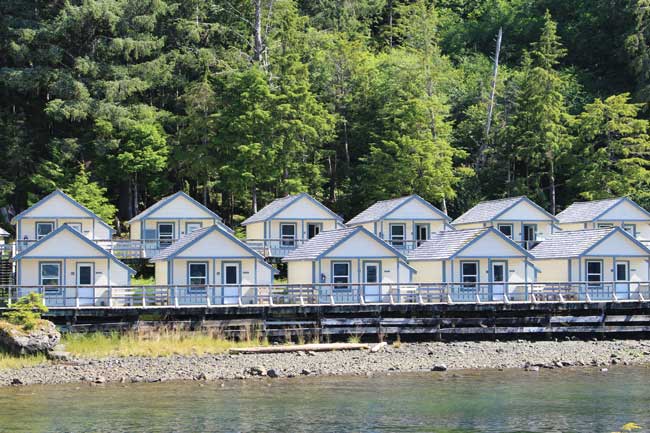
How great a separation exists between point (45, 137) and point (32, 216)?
16.8 metres

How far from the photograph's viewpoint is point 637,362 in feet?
147

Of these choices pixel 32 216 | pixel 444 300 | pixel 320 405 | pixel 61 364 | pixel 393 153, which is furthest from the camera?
pixel 393 153

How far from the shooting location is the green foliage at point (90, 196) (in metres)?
68.9

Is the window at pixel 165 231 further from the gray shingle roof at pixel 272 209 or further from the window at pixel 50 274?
the window at pixel 50 274

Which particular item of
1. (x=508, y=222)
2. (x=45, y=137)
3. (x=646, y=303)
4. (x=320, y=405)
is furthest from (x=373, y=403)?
(x=45, y=137)

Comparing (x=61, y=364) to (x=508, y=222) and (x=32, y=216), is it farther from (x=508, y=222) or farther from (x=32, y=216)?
(x=508, y=222)

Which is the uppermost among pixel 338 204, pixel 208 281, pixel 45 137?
pixel 45 137

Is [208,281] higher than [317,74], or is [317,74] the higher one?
[317,74]

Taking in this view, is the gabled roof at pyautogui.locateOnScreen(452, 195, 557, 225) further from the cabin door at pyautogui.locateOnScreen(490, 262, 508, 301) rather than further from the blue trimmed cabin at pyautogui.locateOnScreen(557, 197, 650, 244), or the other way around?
the cabin door at pyautogui.locateOnScreen(490, 262, 508, 301)

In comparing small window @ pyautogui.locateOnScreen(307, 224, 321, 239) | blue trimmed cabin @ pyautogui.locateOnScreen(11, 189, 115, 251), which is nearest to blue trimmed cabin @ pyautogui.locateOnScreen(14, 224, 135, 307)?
blue trimmed cabin @ pyautogui.locateOnScreen(11, 189, 115, 251)

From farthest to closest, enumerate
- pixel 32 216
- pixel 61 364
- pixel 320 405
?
pixel 32 216
pixel 61 364
pixel 320 405

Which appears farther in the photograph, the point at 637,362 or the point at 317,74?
the point at 317,74

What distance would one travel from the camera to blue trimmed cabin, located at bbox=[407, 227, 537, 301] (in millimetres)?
52062

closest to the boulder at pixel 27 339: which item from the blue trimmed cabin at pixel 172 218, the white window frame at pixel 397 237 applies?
the blue trimmed cabin at pixel 172 218
